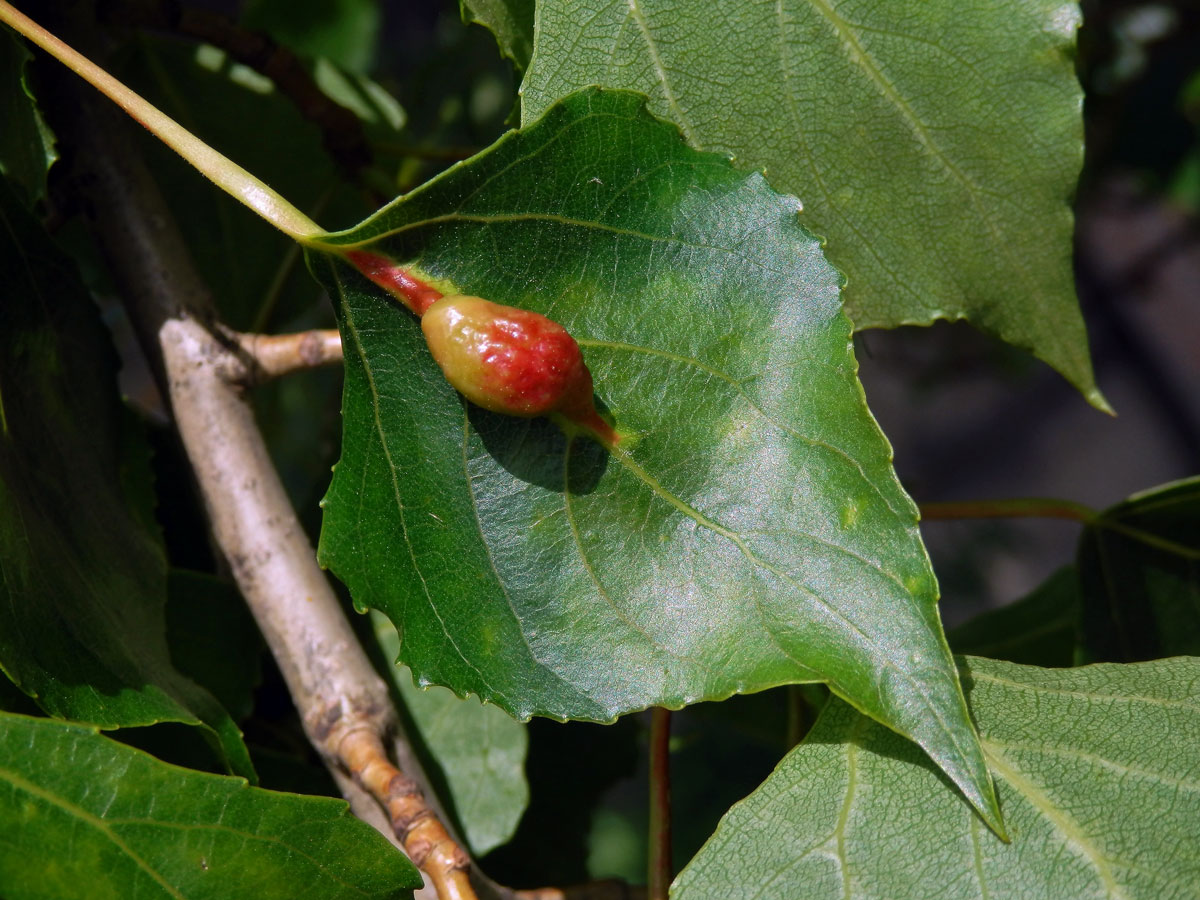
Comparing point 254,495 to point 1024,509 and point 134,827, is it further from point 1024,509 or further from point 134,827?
point 1024,509

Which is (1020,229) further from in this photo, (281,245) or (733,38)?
(281,245)

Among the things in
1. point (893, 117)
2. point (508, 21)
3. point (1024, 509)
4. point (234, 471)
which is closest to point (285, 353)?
point (234, 471)

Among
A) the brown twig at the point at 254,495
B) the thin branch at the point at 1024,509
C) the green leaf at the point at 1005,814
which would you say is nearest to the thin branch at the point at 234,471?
the brown twig at the point at 254,495

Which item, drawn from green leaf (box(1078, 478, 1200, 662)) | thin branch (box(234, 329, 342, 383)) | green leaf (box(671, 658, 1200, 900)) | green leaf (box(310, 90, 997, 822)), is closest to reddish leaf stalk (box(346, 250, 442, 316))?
green leaf (box(310, 90, 997, 822))

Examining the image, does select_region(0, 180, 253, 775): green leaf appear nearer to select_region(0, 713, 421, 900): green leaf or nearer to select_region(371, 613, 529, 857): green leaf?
select_region(0, 713, 421, 900): green leaf

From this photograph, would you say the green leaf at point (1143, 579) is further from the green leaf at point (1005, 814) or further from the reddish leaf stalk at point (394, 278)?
the reddish leaf stalk at point (394, 278)

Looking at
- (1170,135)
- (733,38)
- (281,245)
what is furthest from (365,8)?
(1170,135)
